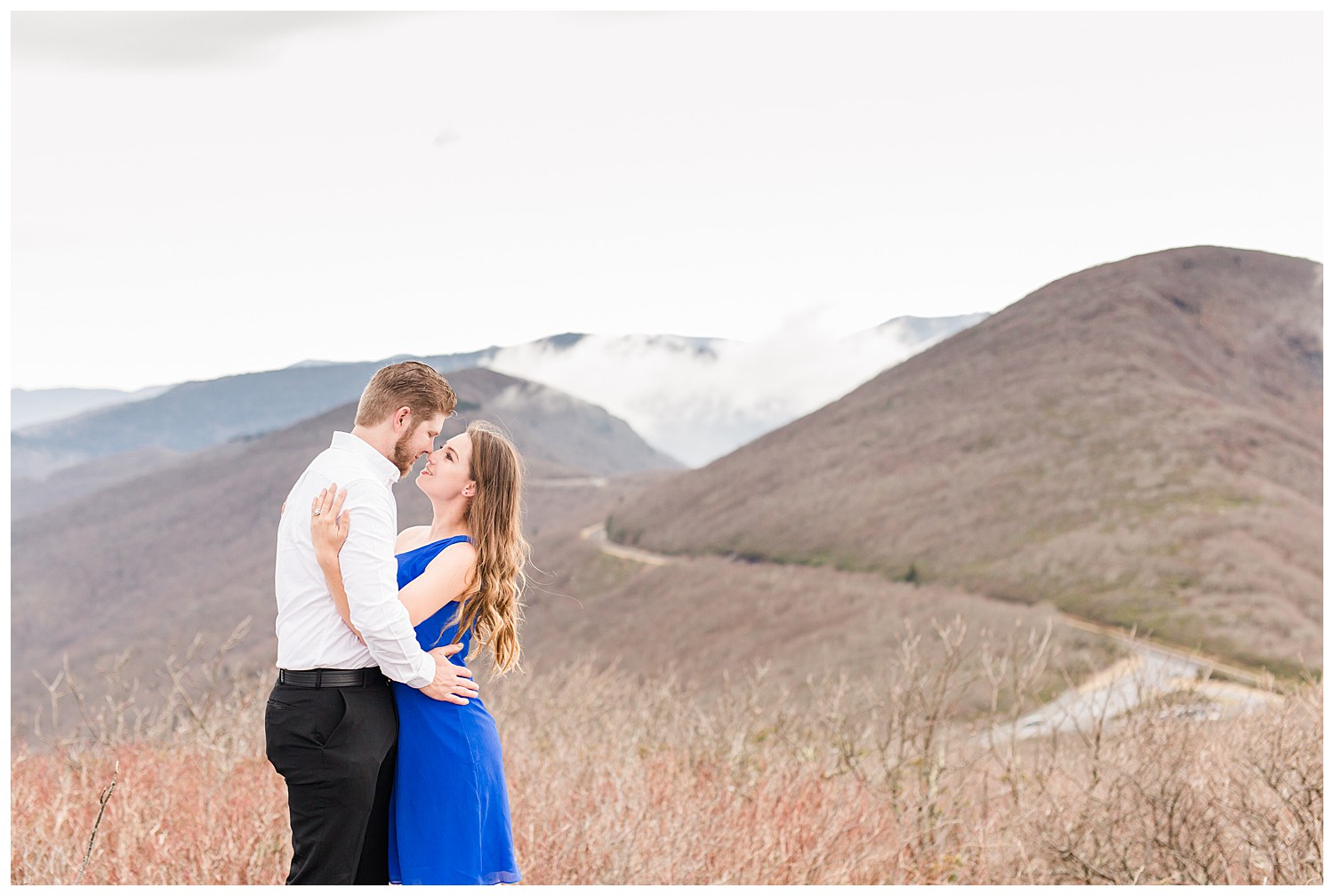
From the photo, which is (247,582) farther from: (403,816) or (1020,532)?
(403,816)

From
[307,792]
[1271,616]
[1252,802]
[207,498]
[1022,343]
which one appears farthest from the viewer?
[207,498]

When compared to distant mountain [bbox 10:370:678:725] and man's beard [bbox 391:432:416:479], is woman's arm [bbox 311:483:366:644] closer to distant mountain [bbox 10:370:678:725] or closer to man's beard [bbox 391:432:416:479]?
man's beard [bbox 391:432:416:479]

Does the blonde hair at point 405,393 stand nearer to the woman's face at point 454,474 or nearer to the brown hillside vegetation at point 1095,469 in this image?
the woman's face at point 454,474

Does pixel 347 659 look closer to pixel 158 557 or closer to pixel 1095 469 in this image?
pixel 1095 469

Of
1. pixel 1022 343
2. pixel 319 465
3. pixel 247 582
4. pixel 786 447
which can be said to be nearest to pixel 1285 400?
pixel 1022 343

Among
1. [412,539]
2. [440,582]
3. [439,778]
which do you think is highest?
[412,539]

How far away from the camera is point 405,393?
3.54 metres

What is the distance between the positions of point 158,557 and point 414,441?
543ft

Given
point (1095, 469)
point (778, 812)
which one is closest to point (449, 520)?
point (778, 812)

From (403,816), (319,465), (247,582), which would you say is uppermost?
(319,465)

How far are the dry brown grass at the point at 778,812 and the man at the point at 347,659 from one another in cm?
165

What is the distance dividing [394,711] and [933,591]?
176 feet

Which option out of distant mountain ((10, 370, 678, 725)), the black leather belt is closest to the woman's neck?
the black leather belt

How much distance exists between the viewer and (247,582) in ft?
414
